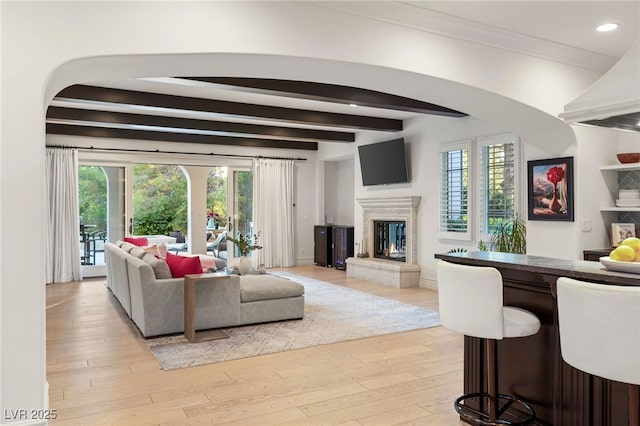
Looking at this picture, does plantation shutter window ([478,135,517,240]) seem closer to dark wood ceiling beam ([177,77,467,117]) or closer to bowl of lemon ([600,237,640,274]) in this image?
dark wood ceiling beam ([177,77,467,117])

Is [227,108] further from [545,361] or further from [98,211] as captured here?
[545,361]

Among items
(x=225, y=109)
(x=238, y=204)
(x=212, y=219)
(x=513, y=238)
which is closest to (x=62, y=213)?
(x=238, y=204)

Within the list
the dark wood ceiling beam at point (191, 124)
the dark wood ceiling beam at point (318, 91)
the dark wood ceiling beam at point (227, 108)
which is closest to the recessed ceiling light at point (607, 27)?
the dark wood ceiling beam at point (318, 91)

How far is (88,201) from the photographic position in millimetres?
9008

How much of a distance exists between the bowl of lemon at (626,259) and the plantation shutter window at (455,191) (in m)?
4.57

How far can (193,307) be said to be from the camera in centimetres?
469

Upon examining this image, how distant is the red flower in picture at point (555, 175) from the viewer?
4793mm

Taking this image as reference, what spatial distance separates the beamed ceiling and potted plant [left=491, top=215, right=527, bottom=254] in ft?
5.80

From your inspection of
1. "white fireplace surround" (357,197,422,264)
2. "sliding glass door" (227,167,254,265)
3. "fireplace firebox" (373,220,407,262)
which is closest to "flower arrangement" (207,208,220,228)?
"sliding glass door" (227,167,254,265)

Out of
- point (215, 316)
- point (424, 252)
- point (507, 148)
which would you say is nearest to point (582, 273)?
point (215, 316)

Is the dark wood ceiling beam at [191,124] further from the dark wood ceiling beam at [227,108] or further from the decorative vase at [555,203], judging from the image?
the decorative vase at [555,203]

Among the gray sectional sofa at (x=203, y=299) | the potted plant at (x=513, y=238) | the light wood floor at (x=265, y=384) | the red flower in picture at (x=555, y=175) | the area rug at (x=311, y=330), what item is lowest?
the light wood floor at (x=265, y=384)

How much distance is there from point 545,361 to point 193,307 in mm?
3212

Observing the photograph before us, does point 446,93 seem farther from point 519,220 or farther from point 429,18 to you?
point 519,220
